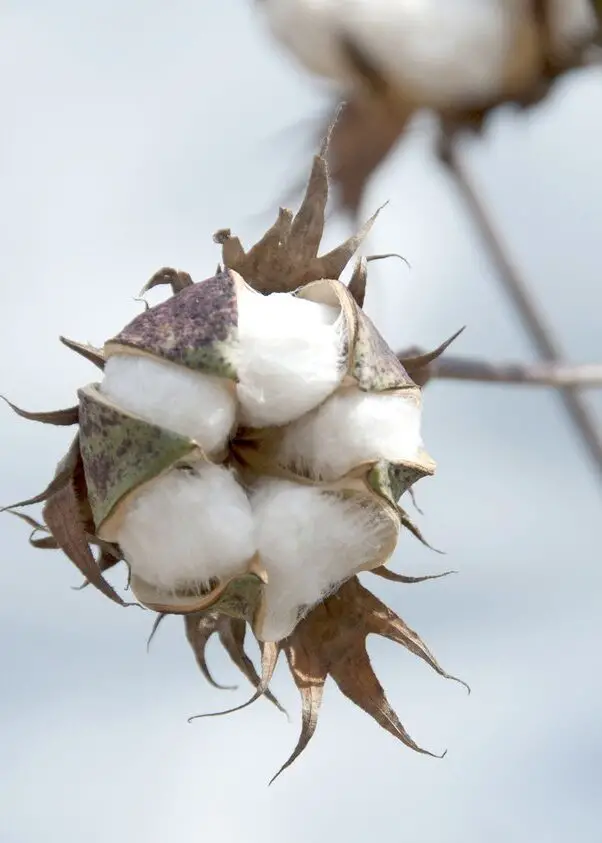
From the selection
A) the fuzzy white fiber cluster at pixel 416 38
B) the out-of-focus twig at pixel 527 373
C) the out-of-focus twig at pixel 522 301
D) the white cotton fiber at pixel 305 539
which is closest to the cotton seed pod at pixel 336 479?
the white cotton fiber at pixel 305 539

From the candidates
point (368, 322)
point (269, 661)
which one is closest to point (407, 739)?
point (269, 661)

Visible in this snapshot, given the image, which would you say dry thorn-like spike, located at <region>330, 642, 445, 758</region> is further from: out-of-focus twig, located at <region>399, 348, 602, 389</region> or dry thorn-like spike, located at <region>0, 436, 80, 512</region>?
out-of-focus twig, located at <region>399, 348, 602, 389</region>

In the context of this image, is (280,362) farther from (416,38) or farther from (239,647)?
(416,38)

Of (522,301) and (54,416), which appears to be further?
(522,301)

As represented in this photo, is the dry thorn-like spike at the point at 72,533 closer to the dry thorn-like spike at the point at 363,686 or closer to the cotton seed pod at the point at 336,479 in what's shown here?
the cotton seed pod at the point at 336,479

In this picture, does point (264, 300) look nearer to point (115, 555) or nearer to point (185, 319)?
point (185, 319)

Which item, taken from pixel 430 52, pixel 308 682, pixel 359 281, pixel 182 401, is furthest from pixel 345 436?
pixel 430 52
